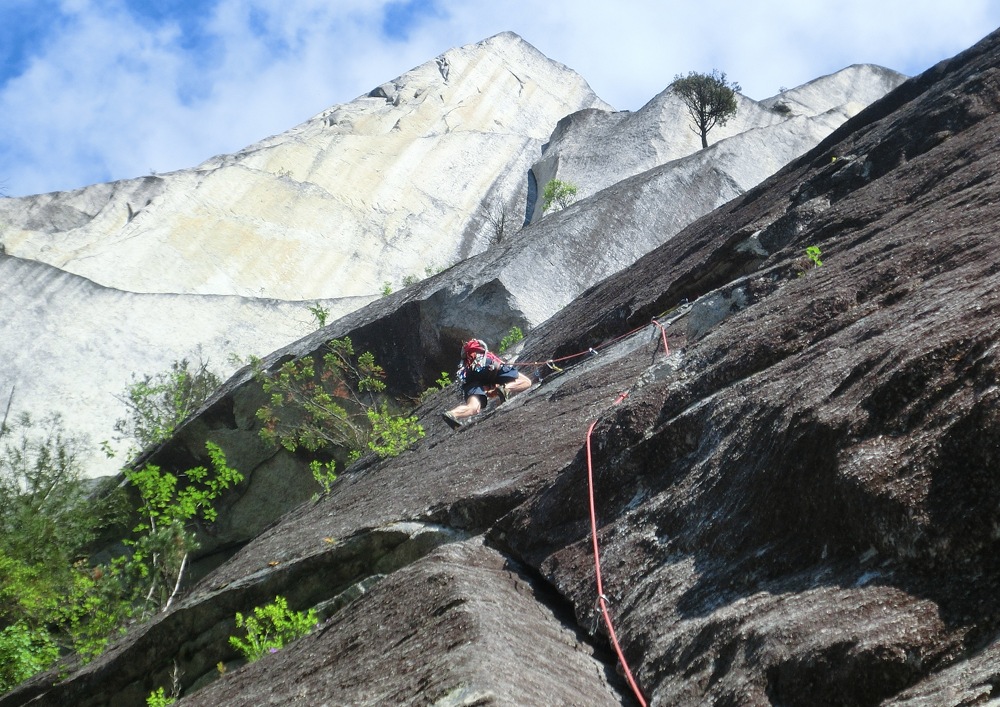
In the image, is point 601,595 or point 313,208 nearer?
point 601,595

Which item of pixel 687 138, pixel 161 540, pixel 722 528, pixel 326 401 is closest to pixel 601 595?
pixel 722 528

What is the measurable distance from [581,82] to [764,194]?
26539 millimetres

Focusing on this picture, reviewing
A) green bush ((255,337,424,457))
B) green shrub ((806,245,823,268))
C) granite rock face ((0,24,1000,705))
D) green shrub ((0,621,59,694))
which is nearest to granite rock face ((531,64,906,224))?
green bush ((255,337,424,457))

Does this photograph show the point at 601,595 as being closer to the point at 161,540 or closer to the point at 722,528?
the point at 722,528

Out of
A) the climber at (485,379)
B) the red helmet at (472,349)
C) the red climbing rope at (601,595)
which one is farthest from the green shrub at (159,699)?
the red helmet at (472,349)

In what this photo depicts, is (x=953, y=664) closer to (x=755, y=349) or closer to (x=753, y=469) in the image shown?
(x=753, y=469)

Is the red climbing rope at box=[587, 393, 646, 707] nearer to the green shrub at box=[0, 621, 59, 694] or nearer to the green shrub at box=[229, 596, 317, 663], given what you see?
the green shrub at box=[229, 596, 317, 663]

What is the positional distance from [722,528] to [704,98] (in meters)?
23.3

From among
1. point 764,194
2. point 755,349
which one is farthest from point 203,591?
point 764,194

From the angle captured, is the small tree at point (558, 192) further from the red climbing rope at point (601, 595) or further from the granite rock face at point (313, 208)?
the red climbing rope at point (601, 595)

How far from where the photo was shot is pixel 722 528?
418cm

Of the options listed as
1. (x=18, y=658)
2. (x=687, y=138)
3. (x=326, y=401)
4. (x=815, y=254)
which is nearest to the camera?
(x=815, y=254)

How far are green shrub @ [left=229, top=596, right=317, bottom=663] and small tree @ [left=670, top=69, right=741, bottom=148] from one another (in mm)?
21038

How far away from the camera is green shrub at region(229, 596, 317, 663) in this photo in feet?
19.9
